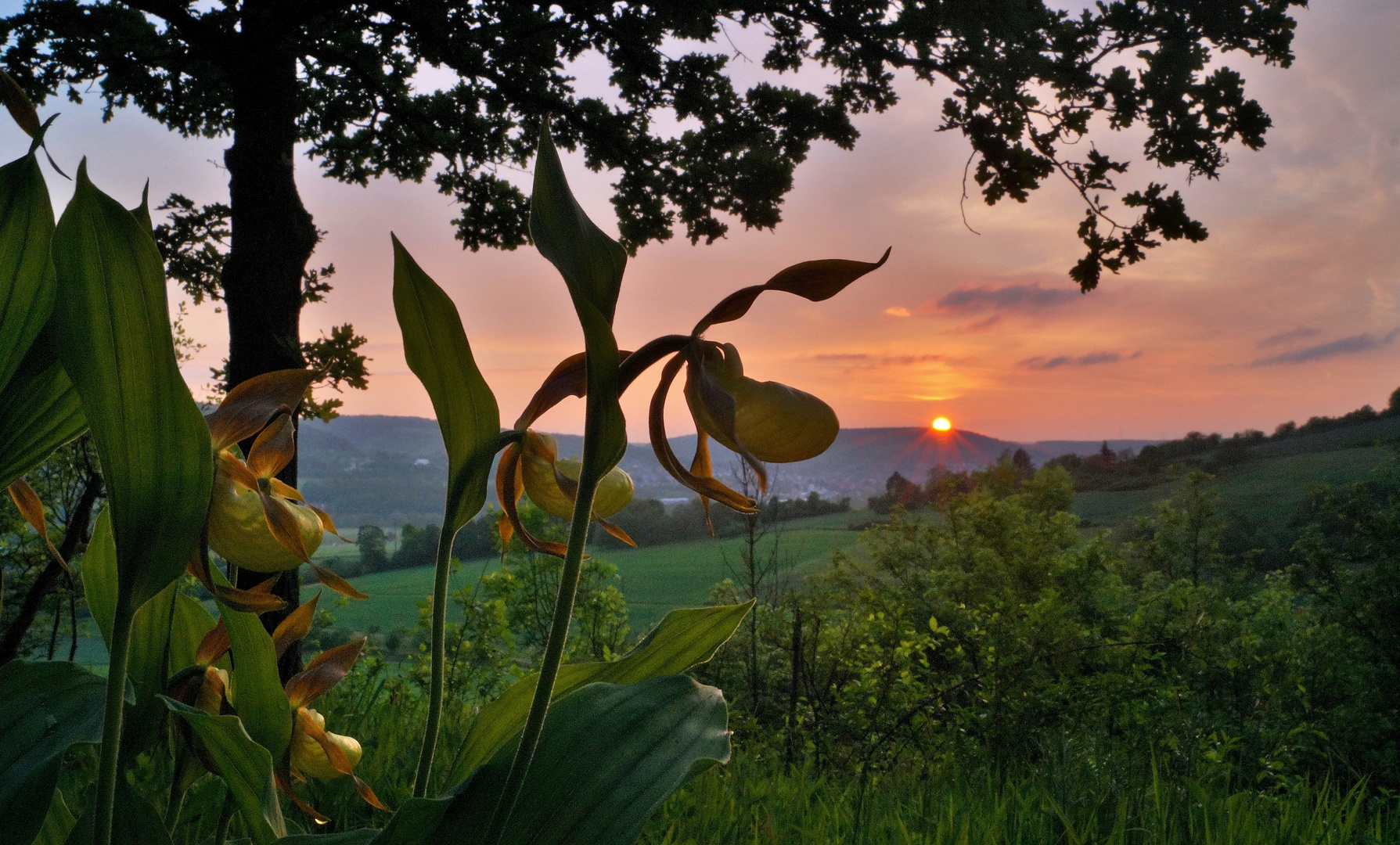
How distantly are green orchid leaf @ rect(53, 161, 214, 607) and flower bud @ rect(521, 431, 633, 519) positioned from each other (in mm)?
213

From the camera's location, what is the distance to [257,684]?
0.65 metres

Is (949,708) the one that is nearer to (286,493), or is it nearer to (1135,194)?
(1135,194)

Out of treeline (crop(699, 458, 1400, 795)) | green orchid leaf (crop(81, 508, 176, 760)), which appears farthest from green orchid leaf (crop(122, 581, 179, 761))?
treeline (crop(699, 458, 1400, 795))

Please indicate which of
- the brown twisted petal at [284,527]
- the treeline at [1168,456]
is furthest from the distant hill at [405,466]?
the brown twisted petal at [284,527]

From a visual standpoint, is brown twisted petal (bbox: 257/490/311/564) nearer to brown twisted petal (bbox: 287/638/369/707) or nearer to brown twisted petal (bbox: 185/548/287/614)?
brown twisted petal (bbox: 185/548/287/614)

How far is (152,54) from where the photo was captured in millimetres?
2680

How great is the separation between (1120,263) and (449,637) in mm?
3173

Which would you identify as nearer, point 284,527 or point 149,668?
point 284,527

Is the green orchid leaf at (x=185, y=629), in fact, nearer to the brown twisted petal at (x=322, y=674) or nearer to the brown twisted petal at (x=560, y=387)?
the brown twisted petal at (x=322, y=674)

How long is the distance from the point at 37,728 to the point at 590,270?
56 cm

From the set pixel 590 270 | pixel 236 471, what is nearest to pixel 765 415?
pixel 590 270

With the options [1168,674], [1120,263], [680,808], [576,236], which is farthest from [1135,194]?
[576,236]

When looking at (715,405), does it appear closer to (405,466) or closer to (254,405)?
(254,405)

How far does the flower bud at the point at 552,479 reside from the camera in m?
0.58
